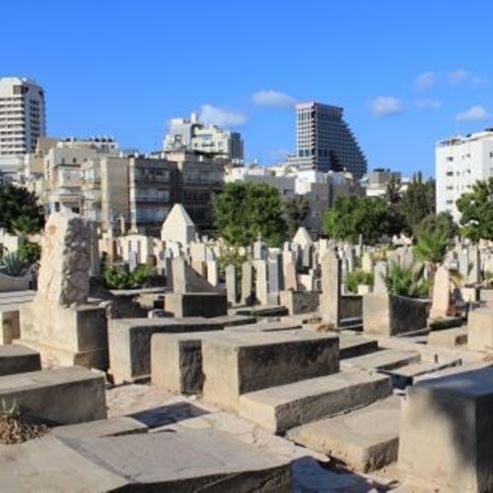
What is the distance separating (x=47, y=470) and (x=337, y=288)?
9.92m

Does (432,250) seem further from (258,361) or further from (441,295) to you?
(258,361)

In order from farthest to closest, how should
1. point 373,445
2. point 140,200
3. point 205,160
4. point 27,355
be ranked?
point 205,160 < point 140,200 < point 27,355 < point 373,445

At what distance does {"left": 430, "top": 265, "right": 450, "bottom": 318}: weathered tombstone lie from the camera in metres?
15.0

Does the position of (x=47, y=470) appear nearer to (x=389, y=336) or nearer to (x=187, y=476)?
(x=187, y=476)

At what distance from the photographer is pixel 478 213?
51.3m

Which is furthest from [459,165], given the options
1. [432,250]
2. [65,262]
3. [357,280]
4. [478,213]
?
[65,262]

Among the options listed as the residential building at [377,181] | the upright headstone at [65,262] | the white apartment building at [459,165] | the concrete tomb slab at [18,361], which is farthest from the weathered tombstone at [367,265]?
the residential building at [377,181]

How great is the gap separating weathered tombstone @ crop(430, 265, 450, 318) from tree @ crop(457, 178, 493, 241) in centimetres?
3736

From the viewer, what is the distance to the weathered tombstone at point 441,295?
15.0m

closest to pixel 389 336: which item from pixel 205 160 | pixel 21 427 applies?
pixel 21 427

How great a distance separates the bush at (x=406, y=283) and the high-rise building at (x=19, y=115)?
518 feet

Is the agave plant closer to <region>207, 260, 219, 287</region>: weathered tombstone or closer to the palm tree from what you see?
<region>207, 260, 219, 287</region>: weathered tombstone

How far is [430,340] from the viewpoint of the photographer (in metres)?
11.6

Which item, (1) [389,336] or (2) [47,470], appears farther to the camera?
(1) [389,336]
